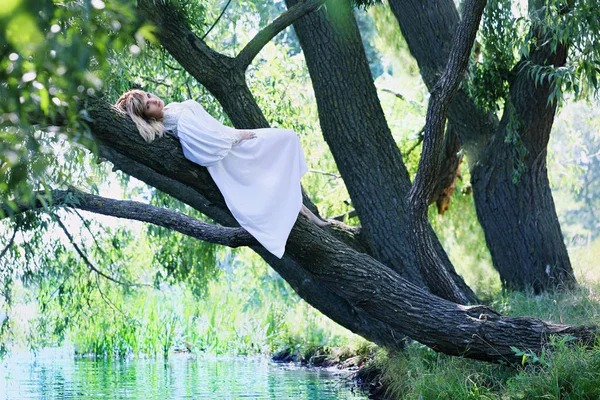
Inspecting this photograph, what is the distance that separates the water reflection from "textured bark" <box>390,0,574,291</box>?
78.5 inches

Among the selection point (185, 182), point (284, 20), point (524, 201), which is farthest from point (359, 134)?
point (185, 182)

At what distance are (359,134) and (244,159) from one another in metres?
1.71

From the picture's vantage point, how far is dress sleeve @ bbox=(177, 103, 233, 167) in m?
4.90

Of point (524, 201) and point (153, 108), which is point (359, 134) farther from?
point (153, 108)

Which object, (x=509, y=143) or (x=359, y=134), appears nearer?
(x=359, y=134)

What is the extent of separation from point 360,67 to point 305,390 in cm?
276

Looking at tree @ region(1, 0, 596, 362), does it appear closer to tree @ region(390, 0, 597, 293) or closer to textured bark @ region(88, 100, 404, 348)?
textured bark @ region(88, 100, 404, 348)

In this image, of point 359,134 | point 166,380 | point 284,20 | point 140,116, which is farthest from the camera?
point 166,380

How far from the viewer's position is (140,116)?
4938 millimetres

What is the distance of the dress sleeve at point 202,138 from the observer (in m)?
4.90

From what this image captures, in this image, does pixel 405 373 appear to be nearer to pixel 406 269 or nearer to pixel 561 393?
pixel 406 269

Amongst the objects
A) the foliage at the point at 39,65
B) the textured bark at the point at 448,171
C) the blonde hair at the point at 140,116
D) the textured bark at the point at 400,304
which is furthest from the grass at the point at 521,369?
the foliage at the point at 39,65

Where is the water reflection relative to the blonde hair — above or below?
below

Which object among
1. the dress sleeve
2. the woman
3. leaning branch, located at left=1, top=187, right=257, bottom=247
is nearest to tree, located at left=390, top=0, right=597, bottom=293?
the woman
